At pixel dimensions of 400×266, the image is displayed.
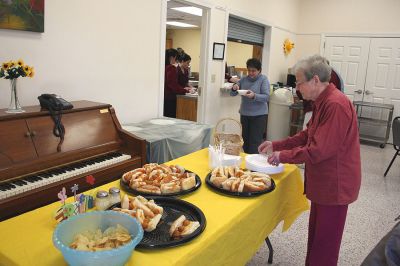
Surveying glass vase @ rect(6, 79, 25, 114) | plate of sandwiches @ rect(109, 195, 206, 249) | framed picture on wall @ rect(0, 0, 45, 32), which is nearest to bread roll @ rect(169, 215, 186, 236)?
plate of sandwiches @ rect(109, 195, 206, 249)

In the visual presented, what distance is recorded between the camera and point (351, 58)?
700cm

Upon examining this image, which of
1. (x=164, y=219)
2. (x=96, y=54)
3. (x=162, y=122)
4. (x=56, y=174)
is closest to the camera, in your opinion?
(x=164, y=219)

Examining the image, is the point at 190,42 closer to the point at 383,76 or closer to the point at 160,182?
the point at 383,76

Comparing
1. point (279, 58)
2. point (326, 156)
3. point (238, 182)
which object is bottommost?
point (238, 182)

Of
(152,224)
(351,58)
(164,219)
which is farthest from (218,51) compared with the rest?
(351,58)

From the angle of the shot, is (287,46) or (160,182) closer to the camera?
(160,182)

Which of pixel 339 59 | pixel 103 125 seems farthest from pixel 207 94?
pixel 339 59

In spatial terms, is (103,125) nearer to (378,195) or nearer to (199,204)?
(199,204)

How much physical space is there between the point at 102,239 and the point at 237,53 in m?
9.29

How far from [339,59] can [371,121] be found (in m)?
1.55

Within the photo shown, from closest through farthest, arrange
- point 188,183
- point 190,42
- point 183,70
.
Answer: point 188,183 < point 183,70 < point 190,42

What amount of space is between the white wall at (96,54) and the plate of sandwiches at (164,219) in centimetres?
154

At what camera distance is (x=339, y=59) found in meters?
7.13

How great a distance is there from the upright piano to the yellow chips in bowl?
775 mm
